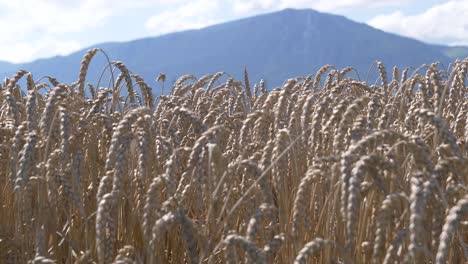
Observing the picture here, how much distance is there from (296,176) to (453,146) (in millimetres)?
700

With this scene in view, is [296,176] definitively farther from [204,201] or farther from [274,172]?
[204,201]

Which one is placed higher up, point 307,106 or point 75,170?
point 307,106

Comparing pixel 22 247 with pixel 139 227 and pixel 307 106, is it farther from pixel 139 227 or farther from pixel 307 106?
pixel 307 106

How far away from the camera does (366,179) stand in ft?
6.09

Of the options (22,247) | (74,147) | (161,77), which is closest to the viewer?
(22,247)

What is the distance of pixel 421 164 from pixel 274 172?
0.54 metres

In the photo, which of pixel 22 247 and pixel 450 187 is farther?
pixel 22 247

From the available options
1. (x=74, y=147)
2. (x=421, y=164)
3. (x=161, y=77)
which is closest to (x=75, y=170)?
(x=74, y=147)

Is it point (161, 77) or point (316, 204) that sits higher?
point (161, 77)

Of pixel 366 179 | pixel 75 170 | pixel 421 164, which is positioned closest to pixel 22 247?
pixel 75 170

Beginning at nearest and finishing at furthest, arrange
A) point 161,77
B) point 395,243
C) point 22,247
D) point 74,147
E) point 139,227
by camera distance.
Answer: point 395,243
point 22,247
point 74,147
point 139,227
point 161,77

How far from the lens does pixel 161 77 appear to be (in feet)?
13.8

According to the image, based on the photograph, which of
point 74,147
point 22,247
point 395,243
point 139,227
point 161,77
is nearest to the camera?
point 395,243

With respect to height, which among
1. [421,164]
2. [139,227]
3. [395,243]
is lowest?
[139,227]
